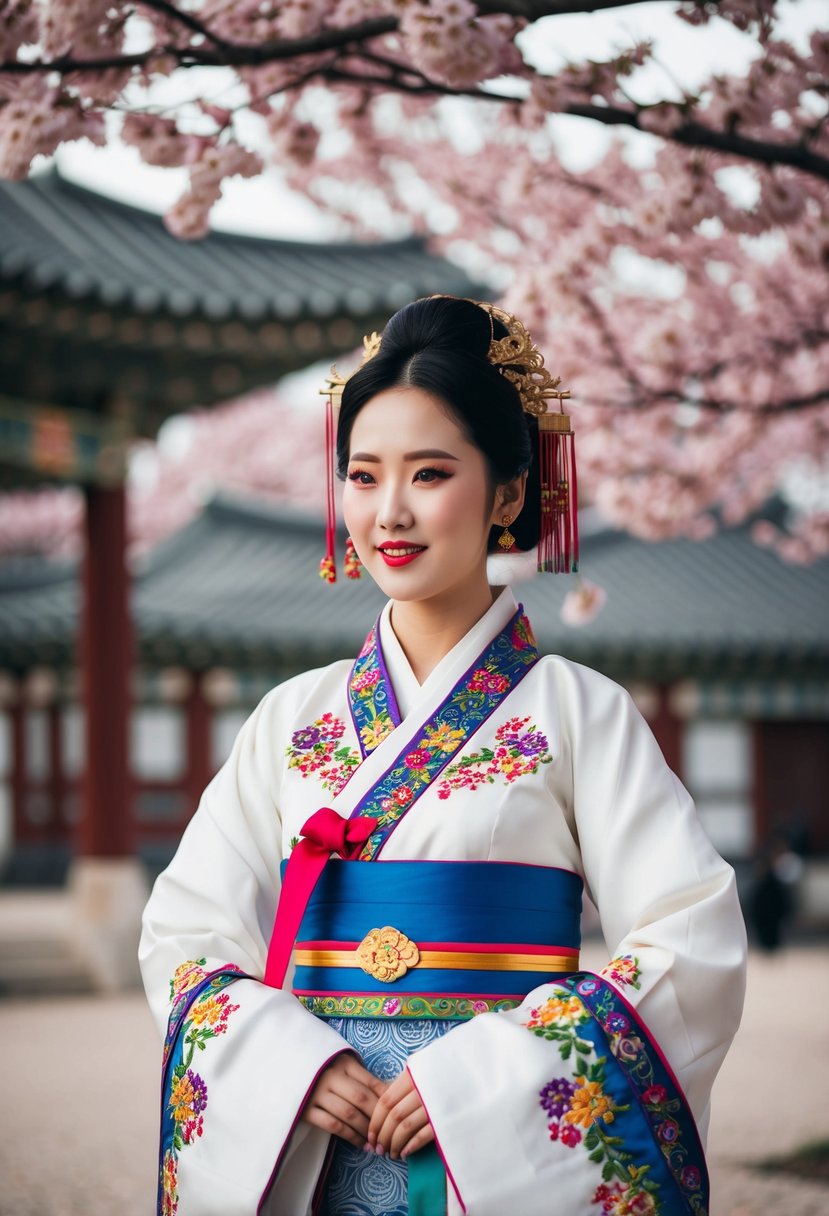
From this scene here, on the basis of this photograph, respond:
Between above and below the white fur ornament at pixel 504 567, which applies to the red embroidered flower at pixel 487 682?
below

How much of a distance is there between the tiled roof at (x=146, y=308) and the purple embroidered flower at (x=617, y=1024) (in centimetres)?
915

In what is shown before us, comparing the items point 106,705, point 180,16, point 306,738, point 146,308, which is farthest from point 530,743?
point 106,705

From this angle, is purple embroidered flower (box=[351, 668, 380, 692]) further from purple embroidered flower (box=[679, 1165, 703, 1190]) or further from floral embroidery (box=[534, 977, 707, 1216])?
purple embroidered flower (box=[679, 1165, 703, 1190])

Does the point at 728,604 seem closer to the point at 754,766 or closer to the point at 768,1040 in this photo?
the point at 754,766

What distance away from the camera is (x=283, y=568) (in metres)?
20.0

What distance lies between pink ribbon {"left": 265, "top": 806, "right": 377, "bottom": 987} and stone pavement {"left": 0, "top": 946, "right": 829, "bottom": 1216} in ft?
13.0

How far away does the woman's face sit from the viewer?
2439mm

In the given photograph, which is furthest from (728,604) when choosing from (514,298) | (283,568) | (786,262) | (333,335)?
(514,298)

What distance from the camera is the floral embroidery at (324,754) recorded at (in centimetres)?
247

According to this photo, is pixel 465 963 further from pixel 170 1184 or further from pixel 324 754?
pixel 170 1184

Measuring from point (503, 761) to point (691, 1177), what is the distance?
68 centimetres

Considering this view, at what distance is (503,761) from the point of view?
2393mm

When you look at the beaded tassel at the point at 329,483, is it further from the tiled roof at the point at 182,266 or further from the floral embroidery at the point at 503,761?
the tiled roof at the point at 182,266

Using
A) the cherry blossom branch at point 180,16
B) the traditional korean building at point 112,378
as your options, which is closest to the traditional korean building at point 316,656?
the traditional korean building at point 112,378
